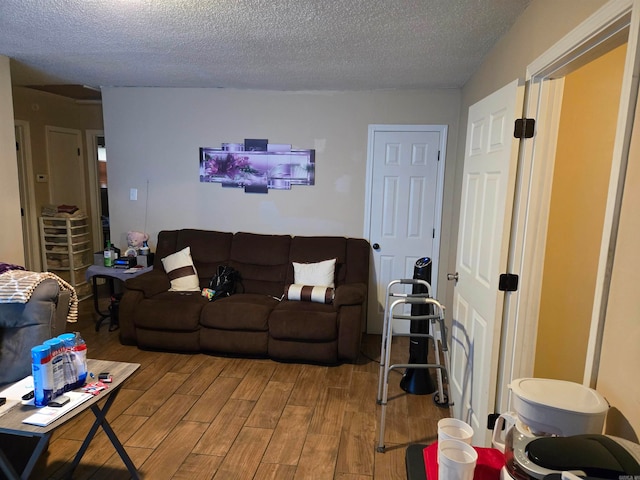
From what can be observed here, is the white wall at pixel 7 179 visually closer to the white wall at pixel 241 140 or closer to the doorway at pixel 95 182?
the white wall at pixel 241 140

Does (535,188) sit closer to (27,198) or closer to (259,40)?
(259,40)

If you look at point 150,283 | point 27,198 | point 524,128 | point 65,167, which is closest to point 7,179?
point 150,283

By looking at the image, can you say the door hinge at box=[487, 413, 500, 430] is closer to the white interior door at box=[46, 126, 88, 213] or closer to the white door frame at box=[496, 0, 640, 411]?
the white door frame at box=[496, 0, 640, 411]

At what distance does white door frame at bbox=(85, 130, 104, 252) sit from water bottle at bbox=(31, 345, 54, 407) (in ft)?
13.9

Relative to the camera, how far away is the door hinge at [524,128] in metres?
1.80

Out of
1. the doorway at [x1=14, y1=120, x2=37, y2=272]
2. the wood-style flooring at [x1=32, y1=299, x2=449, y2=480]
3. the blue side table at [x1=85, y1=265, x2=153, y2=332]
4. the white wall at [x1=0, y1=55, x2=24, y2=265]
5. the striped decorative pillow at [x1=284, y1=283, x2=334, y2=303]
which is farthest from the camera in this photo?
the doorway at [x1=14, y1=120, x2=37, y2=272]

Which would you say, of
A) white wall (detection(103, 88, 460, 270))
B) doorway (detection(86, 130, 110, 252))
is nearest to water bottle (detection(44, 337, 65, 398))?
white wall (detection(103, 88, 460, 270))

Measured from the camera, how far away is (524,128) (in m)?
1.81

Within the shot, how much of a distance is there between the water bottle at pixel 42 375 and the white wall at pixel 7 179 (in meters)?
1.90

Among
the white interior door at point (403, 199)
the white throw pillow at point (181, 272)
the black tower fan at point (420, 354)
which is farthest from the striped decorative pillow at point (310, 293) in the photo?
the white throw pillow at point (181, 272)

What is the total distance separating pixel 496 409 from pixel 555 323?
1.87ft

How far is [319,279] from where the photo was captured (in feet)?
12.2

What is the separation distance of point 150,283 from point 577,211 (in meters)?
3.32

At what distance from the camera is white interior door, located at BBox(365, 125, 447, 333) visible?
386 centimetres
